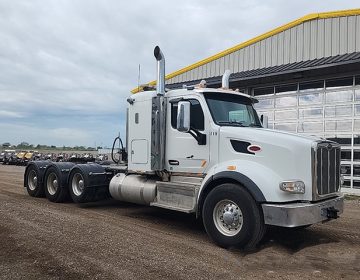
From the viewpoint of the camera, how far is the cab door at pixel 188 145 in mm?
7480

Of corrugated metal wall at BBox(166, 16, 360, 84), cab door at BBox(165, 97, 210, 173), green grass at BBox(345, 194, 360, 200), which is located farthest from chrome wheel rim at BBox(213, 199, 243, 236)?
corrugated metal wall at BBox(166, 16, 360, 84)

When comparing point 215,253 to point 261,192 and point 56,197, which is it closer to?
point 261,192

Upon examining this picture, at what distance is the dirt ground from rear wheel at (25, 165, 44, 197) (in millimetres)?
2576

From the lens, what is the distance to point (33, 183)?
40.4 ft

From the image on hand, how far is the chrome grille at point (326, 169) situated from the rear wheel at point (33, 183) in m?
8.37

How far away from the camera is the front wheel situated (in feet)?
20.2

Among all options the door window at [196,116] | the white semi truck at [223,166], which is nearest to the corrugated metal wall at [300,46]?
the white semi truck at [223,166]

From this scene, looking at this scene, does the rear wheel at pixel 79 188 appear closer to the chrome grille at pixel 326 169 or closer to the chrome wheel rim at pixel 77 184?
the chrome wheel rim at pixel 77 184

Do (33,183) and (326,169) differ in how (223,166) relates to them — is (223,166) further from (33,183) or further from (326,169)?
(33,183)

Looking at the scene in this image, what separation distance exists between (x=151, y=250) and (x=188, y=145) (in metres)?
2.34

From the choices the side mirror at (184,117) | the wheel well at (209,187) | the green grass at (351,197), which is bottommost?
the green grass at (351,197)

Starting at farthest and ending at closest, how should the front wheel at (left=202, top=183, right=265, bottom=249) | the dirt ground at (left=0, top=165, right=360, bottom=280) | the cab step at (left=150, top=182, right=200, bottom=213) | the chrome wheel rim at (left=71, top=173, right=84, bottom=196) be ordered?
the chrome wheel rim at (left=71, top=173, right=84, bottom=196), the cab step at (left=150, top=182, right=200, bottom=213), the front wheel at (left=202, top=183, right=265, bottom=249), the dirt ground at (left=0, top=165, right=360, bottom=280)

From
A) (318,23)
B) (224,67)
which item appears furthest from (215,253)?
(224,67)

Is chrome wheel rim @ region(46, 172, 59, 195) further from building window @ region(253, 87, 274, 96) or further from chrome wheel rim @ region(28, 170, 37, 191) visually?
building window @ region(253, 87, 274, 96)
